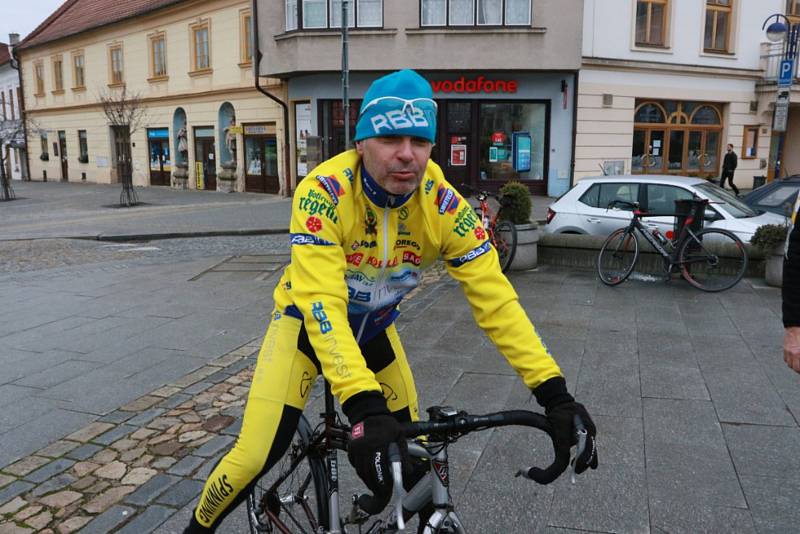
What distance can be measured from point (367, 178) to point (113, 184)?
1380 inches

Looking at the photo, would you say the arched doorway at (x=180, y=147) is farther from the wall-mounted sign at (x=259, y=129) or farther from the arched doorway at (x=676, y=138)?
the arched doorway at (x=676, y=138)

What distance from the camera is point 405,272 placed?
7.88 ft

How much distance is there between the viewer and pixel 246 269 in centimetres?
1018

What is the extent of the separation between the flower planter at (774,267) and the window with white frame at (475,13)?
48.2ft

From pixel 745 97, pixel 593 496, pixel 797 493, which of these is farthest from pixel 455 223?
pixel 745 97

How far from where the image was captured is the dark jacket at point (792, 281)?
9.00 feet

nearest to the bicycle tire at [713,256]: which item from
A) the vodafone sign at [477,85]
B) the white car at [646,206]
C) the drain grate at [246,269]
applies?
the white car at [646,206]

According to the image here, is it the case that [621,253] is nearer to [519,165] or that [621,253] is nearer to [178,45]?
[519,165]

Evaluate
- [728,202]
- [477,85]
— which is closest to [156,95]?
[477,85]

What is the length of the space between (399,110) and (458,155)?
69.8 feet

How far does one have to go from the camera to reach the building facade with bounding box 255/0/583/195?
Answer: 2112 cm

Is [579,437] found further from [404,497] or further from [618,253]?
[618,253]

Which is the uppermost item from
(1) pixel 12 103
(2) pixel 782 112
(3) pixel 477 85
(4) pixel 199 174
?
(1) pixel 12 103

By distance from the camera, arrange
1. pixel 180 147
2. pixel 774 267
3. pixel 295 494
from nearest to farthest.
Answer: pixel 295 494
pixel 774 267
pixel 180 147
